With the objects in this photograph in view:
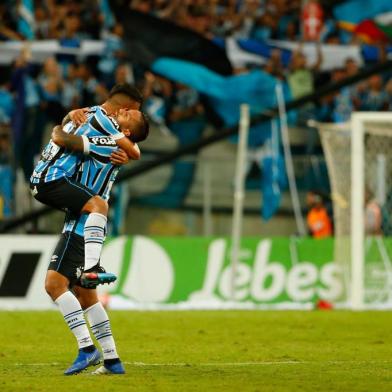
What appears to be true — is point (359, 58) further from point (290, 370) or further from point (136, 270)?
point (290, 370)

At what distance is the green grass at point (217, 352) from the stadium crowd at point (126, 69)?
5285 mm

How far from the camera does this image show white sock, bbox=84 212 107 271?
9.92 metres

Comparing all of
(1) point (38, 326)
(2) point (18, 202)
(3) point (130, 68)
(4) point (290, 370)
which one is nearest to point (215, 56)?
(3) point (130, 68)

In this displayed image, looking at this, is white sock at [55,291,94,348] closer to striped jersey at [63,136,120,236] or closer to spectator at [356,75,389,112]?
striped jersey at [63,136,120,236]

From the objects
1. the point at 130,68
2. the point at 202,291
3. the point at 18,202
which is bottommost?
the point at 202,291

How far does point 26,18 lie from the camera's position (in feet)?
80.6

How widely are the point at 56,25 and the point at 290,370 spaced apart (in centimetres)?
1541

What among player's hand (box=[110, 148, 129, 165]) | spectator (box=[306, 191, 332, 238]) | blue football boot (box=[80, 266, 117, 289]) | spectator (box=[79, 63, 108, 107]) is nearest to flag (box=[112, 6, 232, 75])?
spectator (box=[79, 63, 108, 107])

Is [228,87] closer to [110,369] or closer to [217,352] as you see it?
[217,352]

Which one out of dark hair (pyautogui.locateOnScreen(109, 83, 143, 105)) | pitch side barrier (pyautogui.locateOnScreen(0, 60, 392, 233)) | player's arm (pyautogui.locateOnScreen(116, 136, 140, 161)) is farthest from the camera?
pitch side barrier (pyautogui.locateOnScreen(0, 60, 392, 233))

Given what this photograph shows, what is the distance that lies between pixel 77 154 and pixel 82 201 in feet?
1.35

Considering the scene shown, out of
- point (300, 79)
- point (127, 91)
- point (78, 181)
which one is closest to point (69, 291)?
point (78, 181)

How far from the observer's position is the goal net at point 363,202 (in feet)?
67.4

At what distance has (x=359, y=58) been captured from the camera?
2489 cm
